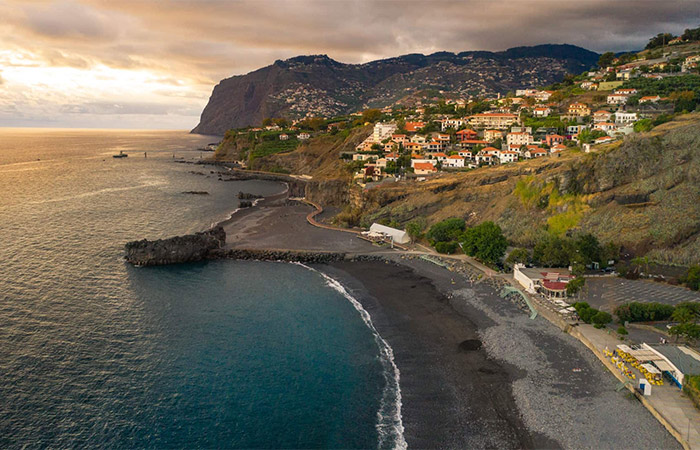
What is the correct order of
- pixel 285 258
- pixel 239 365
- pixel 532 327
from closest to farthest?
pixel 239 365 < pixel 532 327 < pixel 285 258

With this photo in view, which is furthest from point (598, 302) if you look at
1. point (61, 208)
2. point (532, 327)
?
point (61, 208)

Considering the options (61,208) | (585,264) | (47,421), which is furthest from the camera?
(61,208)

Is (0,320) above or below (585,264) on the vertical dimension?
below

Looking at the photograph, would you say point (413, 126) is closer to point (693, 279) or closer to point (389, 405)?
point (693, 279)

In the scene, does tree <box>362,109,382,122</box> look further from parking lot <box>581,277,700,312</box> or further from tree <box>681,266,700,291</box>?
tree <box>681,266,700,291</box>

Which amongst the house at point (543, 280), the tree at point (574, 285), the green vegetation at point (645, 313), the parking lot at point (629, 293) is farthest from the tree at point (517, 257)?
the green vegetation at point (645, 313)

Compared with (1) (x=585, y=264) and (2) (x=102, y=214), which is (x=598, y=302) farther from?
(2) (x=102, y=214)

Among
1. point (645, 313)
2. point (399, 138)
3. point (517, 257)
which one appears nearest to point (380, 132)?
point (399, 138)
